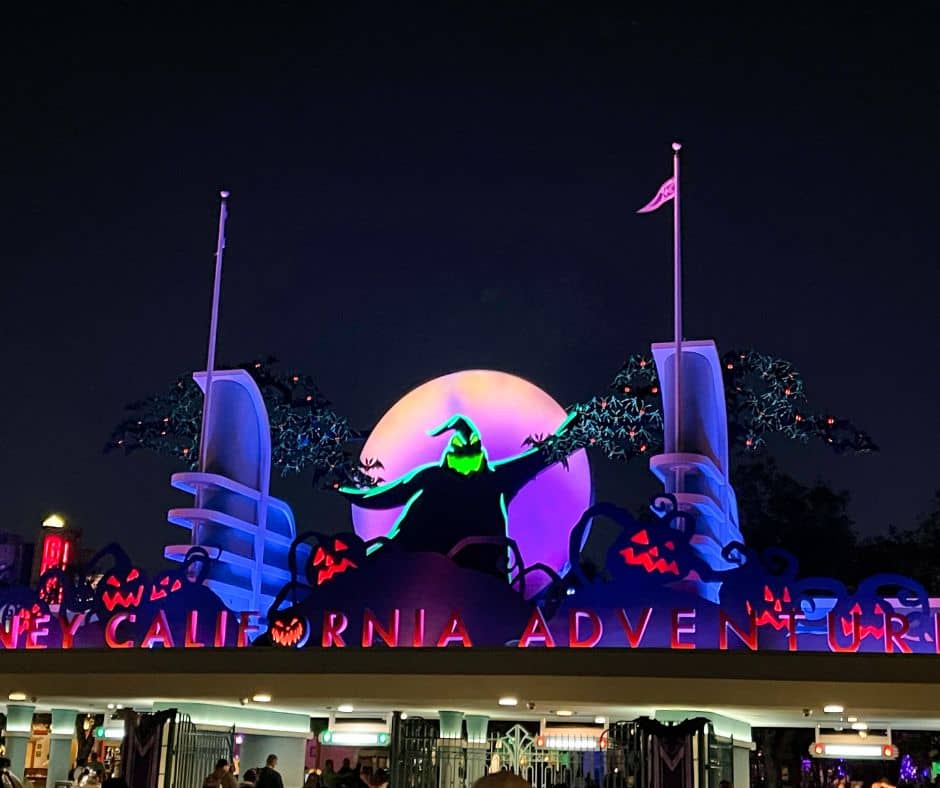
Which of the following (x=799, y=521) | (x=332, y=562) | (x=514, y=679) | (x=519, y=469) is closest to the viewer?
(x=514, y=679)

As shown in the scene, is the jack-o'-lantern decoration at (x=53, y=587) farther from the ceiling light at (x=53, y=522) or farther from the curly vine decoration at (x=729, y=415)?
the ceiling light at (x=53, y=522)

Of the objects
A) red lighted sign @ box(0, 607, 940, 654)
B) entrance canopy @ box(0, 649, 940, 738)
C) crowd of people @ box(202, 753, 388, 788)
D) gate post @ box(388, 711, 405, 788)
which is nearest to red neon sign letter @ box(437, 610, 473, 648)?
red lighted sign @ box(0, 607, 940, 654)

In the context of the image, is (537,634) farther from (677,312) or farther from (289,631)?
(677,312)

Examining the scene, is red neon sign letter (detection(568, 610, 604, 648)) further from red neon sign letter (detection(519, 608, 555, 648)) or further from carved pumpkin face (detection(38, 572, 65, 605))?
carved pumpkin face (detection(38, 572, 65, 605))

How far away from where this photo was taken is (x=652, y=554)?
23469 millimetres

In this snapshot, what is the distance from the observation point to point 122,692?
79.9 feet

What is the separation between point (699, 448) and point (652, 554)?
353 centimetres

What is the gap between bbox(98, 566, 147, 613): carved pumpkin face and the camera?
83.8 feet

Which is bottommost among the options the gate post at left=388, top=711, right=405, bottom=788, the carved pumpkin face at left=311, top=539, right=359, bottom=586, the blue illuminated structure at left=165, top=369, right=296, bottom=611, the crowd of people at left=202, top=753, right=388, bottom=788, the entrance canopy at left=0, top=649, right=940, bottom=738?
the crowd of people at left=202, top=753, right=388, bottom=788

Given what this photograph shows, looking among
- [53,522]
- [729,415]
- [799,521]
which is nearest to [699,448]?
[729,415]

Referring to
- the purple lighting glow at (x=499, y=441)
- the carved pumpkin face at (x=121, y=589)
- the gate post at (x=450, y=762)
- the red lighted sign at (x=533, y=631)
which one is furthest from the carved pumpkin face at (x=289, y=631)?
the purple lighting glow at (x=499, y=441)

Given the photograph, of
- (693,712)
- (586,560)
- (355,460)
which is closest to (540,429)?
(355,460)

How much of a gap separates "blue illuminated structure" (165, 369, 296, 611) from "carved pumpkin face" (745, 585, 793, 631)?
37.1ft

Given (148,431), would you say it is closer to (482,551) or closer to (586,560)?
(482,551)
